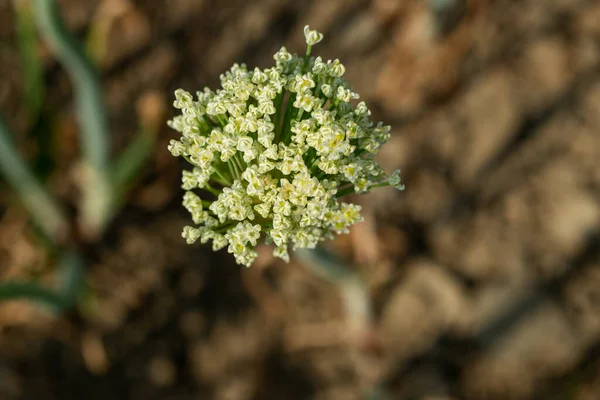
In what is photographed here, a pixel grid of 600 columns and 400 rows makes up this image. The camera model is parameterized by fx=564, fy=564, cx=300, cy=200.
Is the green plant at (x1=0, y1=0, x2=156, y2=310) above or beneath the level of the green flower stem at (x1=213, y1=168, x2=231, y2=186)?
above

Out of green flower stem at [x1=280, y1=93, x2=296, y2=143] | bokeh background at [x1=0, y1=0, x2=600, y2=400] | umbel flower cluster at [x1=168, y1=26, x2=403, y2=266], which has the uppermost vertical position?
bokeh background at [x1=0, y1=0, x2=600, y2=400]

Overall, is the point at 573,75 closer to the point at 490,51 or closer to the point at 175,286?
the point at 490,51

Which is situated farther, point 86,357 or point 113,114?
point 113,114

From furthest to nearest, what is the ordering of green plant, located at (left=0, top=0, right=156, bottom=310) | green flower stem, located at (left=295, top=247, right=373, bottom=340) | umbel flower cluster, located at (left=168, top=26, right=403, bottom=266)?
green plant, located at (left=0, top=0, right=156, bottom=310)
green flower stem, located at (left=295, top=247, right=373, bottom=340)
umbel flower cluster, located at (left=168, top=26, right=403, bottom=266)

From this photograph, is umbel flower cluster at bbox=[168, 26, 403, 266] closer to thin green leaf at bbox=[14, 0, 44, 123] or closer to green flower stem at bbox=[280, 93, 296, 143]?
green flower stem at bbox=[280, 93, 296, 143]

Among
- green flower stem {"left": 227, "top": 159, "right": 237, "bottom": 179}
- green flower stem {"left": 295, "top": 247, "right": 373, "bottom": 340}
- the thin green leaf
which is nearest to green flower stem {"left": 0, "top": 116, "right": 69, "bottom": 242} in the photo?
the thin green leaf

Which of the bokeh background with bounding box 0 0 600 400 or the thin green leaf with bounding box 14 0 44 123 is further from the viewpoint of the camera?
the bokeh background with bounding box 0 0 600 400

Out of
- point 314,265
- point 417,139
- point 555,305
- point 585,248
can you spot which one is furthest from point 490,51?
point 314,265

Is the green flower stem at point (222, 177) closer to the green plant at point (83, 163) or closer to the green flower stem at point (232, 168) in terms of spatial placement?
the green flower stem at point (232, 168)
